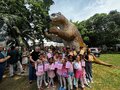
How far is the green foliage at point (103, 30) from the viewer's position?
49.3m

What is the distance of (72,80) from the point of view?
10836 millimetres

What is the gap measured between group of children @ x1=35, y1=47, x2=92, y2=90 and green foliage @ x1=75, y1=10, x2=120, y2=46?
37461 mm

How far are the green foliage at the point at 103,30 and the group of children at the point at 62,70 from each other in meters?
37.5

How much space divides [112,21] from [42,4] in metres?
29.3

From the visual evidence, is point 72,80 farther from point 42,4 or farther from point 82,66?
point 42,4

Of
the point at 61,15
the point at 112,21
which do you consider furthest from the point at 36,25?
the point at 112,21

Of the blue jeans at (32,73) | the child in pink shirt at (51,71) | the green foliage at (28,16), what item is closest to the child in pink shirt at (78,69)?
the child in pink shirt at (51,71)

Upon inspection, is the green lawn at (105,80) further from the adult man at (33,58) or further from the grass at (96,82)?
Result: the adult man at (33,58)

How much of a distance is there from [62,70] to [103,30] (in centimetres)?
4086

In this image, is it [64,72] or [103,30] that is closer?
[64,72]

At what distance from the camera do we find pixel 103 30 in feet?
165

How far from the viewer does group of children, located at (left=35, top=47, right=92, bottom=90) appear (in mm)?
10664

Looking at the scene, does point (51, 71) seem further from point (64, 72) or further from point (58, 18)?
point (58, 18)

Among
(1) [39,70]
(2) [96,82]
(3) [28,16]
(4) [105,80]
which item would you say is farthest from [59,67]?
(3) [28,16]
